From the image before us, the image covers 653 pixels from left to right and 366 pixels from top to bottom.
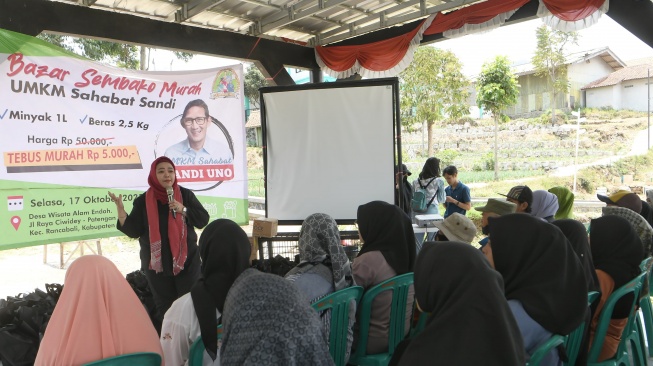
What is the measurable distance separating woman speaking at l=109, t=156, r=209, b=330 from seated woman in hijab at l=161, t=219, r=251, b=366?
3.38 ft

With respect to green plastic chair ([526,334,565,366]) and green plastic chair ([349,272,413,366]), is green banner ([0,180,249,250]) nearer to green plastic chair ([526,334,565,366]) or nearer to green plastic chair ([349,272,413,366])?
green plastic chair ([349,272,413,366])

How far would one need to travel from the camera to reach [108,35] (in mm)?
3662

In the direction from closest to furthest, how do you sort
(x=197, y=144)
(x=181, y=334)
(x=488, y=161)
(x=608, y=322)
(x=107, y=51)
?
(x=181, y=334)
(x=608, y=322)
(x=197, y=144)
(x=107, y=51)
(x=488, y=161)

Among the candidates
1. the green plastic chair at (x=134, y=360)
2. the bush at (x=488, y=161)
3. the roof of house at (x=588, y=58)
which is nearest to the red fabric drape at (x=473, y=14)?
the green plastic chair at (x=134, y=360)

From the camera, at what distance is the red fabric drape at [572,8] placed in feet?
10.5

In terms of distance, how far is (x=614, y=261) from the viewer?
84.0 inches

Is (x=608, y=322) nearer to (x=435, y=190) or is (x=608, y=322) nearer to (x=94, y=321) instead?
(x=94, y=321)

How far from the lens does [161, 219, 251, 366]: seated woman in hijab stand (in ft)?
4.97

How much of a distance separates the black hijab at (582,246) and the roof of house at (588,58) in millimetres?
11304

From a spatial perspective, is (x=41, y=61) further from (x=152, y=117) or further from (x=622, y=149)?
(x=622, y=149)

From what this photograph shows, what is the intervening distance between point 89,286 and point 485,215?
91.8 inches

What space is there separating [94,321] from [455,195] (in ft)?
13.4

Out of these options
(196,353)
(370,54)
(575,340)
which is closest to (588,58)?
(370,54)

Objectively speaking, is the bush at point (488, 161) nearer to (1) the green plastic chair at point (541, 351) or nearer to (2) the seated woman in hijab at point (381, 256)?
(2) the seated woman in hijab at point (381, 256)
